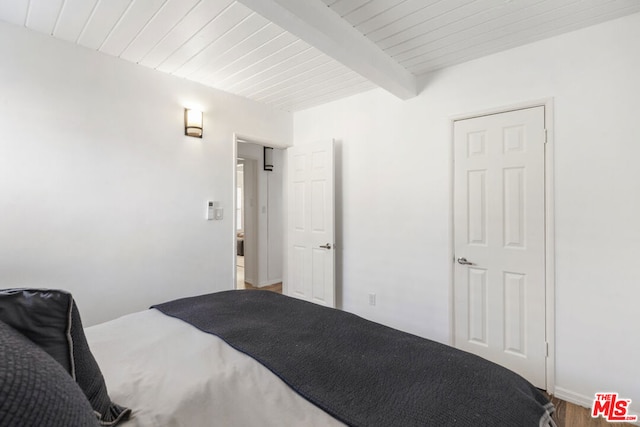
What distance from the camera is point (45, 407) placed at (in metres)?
0.42

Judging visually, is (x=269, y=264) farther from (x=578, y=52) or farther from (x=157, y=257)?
(x=578, y=52)

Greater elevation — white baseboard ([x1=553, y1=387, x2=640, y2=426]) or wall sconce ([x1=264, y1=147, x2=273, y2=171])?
wall sconce ([x1=264, y1=147, x2=273, y2=171])

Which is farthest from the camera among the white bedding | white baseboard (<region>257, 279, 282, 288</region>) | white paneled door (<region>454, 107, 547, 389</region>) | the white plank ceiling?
white baseboard (<region>257, 279, 282, 288</region>)

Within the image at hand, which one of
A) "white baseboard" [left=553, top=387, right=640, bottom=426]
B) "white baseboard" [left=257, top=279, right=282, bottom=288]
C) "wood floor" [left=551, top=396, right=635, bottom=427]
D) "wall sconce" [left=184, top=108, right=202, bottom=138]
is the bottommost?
"wood floor" [left=551, top=396, right=635, bottom=427]

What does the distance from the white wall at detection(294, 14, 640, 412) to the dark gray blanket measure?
128 centimetres

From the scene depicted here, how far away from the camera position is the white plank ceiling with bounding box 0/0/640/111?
5.82 ft

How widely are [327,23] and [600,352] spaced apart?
271 cm

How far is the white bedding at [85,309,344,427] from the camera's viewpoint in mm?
892

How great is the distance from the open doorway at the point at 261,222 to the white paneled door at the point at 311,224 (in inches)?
45.1

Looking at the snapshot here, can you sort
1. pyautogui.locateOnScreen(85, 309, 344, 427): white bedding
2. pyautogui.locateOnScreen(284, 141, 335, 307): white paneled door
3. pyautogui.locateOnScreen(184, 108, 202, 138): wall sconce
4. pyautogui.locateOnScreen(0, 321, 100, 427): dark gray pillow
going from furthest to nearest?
pyautogui.locateOnScreen(284, 141, 335, 307): white paneled door → pyautogui.locateOnScreen(184, 108, 202, 138): wall sconce → pyautogui.locateOnScreen(85, 309, 344, 427): white bedding → pyautogui.locateOnScreen(0, 321, 100, 427): dark gray pillow

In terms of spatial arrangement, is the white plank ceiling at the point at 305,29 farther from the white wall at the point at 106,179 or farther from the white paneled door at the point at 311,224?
the white paneled door at the point at 311,224

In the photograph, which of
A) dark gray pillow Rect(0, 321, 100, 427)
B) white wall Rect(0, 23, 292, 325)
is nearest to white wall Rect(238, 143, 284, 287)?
white wall Rect(0, 23, 292, 325)

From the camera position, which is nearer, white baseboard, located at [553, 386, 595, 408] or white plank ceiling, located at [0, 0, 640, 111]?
white plank ceiling, located at [0, 0, 640, 111]

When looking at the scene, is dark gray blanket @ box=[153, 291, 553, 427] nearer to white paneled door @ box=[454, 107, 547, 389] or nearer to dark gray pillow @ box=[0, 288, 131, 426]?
dark gray pillow @ box=[0, 288, 131, 426]
